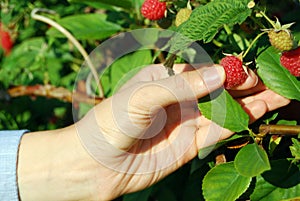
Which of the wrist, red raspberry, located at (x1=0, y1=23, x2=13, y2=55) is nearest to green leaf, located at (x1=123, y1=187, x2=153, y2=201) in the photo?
the wrist

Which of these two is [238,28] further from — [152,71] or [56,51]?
[56,51]

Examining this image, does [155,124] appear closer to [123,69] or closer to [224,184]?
[224,184]

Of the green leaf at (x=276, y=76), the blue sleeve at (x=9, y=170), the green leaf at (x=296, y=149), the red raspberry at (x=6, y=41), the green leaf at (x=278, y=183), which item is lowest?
the red raspberry at (x=6, y=41)

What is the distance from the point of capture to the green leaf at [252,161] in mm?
954

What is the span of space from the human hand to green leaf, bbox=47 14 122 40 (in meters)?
0.32

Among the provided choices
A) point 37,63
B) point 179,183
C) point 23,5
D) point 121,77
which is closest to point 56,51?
point 37,63

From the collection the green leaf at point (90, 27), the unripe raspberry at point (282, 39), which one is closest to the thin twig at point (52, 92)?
the green leaf at point (90, 27)

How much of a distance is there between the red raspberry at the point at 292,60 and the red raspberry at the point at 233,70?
77mm

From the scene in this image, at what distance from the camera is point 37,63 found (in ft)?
7.21

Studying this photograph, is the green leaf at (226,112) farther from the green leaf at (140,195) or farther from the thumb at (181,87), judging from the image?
the green leaf at (140,195)

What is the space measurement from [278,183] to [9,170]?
0.66 metres

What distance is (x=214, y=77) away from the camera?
1.09 metres

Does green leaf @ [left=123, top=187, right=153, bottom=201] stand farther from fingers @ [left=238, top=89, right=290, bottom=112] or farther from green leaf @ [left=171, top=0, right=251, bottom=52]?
green leaf @ [left=171, top=0, right=251, bottom=52]

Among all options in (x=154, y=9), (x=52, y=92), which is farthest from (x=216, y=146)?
(x=52, y=92)
